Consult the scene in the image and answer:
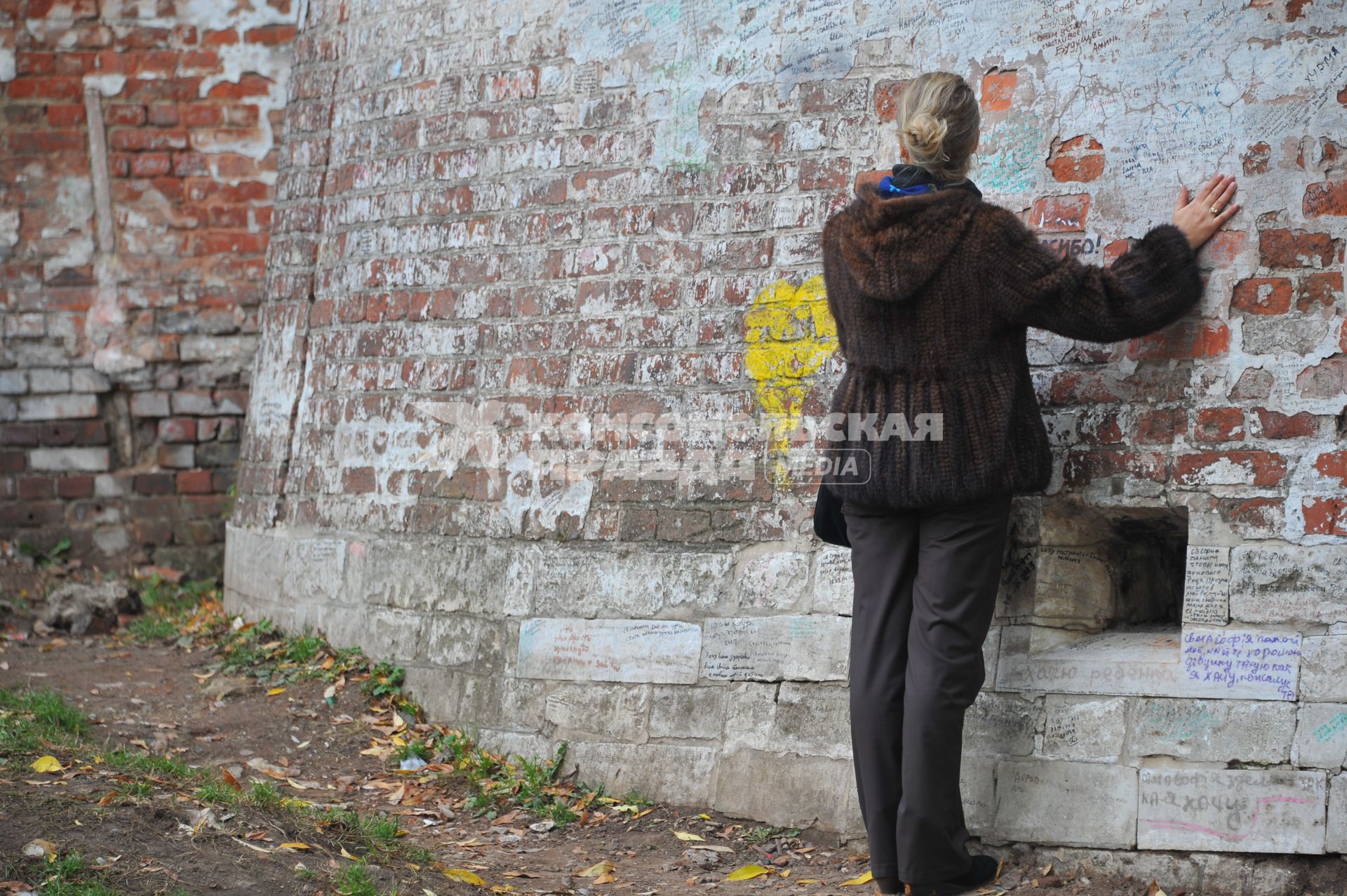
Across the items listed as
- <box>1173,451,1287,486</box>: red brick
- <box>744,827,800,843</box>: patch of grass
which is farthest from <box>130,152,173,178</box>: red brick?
<box>1173,451,1287,486</box>: red brick

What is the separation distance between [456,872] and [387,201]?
94.1 inches

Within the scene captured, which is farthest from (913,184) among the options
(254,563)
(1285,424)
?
(254,563)

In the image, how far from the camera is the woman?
2854mm

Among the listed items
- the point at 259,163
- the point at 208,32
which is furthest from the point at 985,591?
the point at 208,32

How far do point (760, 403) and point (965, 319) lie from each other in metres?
0.84

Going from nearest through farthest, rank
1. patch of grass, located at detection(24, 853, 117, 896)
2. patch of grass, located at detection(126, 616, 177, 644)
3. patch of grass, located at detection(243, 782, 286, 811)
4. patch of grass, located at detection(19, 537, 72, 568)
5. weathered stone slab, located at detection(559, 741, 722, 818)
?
patch of grass, located at detection(24, 853, 117, 896) → patch of grass, located at detection(243, 782, 286, 811) → weathered stone slab, located at detection(559, 741, 722, 818) → patch of grass, located at detection(126, 616, 177, 644) → patch of grass, located at detection(19, 537, 72, 568)

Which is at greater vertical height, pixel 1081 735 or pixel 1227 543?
pixel 1227 543

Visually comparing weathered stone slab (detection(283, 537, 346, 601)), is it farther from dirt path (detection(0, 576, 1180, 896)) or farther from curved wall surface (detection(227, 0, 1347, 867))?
dirt path (detection(0, 576, 1180, 896))

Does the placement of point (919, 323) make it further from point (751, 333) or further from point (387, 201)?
point (387, 201)

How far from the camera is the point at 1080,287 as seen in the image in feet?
9.32

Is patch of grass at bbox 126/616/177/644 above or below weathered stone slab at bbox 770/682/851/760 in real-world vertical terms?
below

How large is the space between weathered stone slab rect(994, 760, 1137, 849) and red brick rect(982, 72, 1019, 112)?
1678 mm

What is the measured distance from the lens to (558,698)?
3850mm

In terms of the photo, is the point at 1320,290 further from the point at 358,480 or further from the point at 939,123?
the point at 358,480
